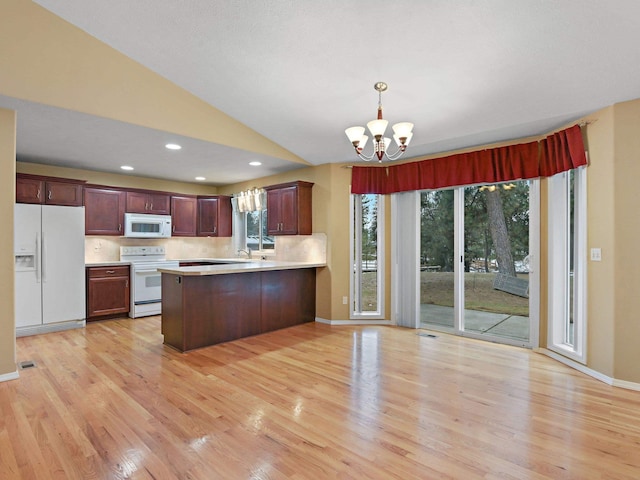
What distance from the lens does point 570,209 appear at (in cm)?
372

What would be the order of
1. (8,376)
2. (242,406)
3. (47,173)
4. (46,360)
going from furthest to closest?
(47,173) < (46,360) < (8,376) < (242,406)

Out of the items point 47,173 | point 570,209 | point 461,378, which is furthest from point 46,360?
point 570,209

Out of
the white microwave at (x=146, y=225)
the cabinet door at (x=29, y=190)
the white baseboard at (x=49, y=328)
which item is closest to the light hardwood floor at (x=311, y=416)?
the white baseboard at (x=49, y=328)

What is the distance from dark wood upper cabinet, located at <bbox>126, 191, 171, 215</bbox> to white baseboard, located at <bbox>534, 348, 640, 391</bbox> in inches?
242

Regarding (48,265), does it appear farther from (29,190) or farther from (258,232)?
(258,232)

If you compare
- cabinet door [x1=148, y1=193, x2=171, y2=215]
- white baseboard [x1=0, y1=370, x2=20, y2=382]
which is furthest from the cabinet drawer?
Result: white baseboard [x1=0, y1=370, x2=20, y2=382]

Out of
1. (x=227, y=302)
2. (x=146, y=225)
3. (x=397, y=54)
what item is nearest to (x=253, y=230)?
(x=146, y=225)

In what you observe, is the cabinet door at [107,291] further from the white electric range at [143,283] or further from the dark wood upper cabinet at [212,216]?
the dark wood upper cabinet at [212,216]

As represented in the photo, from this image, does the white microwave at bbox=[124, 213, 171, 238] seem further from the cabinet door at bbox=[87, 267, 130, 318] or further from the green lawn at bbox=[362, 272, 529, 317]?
the green lawn at bbox=[362, 272, 529, 317]

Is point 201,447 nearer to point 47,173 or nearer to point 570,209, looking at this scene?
point 570,209

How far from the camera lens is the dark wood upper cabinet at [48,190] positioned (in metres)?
4.52

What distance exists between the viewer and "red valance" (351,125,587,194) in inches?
138

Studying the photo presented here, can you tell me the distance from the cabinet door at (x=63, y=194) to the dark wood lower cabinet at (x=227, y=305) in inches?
77.0

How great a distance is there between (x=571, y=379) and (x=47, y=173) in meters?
6.98
